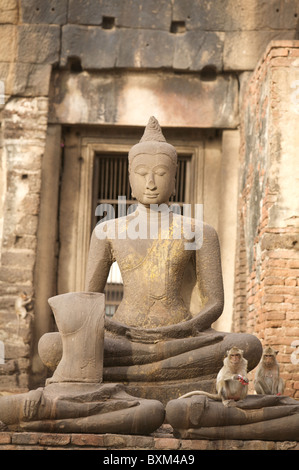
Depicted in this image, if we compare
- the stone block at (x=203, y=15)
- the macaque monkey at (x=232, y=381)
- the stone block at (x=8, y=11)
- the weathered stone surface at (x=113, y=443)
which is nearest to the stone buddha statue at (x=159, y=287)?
the macaque monkey at (x=232, y=381)

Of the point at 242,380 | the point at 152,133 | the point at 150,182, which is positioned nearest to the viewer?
the point at 242,380

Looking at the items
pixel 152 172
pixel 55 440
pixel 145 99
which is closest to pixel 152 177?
pixel 152 172

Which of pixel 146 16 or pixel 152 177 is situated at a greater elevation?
pixel 146 16

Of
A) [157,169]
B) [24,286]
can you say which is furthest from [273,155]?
[24,286]

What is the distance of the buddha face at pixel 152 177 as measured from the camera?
7324 millimetres

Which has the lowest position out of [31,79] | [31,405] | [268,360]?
[31,405]

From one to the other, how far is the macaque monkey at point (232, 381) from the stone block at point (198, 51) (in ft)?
19.7

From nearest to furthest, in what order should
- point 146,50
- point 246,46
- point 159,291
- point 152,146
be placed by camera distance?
point 159,291, point 152,146, point 246,46, point 146,50

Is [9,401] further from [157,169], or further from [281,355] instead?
[281,355]

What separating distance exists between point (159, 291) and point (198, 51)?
515cm

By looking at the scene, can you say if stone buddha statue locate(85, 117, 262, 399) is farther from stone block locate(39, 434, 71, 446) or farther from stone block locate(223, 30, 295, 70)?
stone block locate(223, 30, 295, 70)

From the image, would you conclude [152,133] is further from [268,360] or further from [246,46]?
[246,46]

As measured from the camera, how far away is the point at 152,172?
735 centimetres
